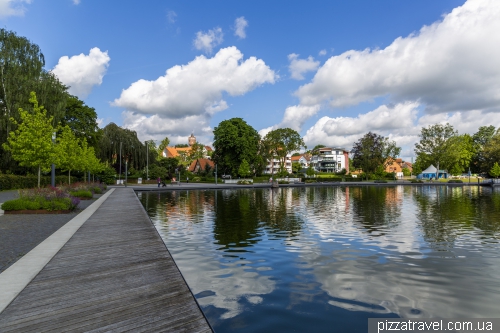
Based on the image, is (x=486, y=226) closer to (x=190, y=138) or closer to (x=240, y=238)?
(x=240, y=238)

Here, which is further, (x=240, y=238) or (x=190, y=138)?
(x=190, y=138)

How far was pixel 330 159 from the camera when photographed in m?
132

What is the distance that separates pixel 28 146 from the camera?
20797 millimetres

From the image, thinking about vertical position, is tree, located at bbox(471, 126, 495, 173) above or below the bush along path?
above

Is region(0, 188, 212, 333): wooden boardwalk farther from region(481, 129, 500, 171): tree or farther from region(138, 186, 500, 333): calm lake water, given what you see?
region(481, 129, 500, 171): tree

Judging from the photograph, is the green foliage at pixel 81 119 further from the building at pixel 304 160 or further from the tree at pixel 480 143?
the building at pixel 304 160

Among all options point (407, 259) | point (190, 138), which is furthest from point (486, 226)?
point (190, 138)

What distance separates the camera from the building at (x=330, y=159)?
13088 cm

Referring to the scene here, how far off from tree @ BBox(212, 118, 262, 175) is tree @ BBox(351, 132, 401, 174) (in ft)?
93.7

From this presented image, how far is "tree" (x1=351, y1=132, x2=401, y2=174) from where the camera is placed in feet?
279

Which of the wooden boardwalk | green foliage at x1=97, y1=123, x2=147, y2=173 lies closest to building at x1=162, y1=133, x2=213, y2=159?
green foliage at x1=97, y1=123, x2=147, y2=173

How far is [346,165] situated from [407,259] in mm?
139009

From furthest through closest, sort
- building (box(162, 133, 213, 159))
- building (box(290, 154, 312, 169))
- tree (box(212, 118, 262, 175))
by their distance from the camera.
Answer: building (box(290, 154, 312, 169)) → building (box(162, 133, 213, 159)) → tree (box(212, 118, 262, 175))

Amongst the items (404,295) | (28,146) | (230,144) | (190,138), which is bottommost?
(404,295)
